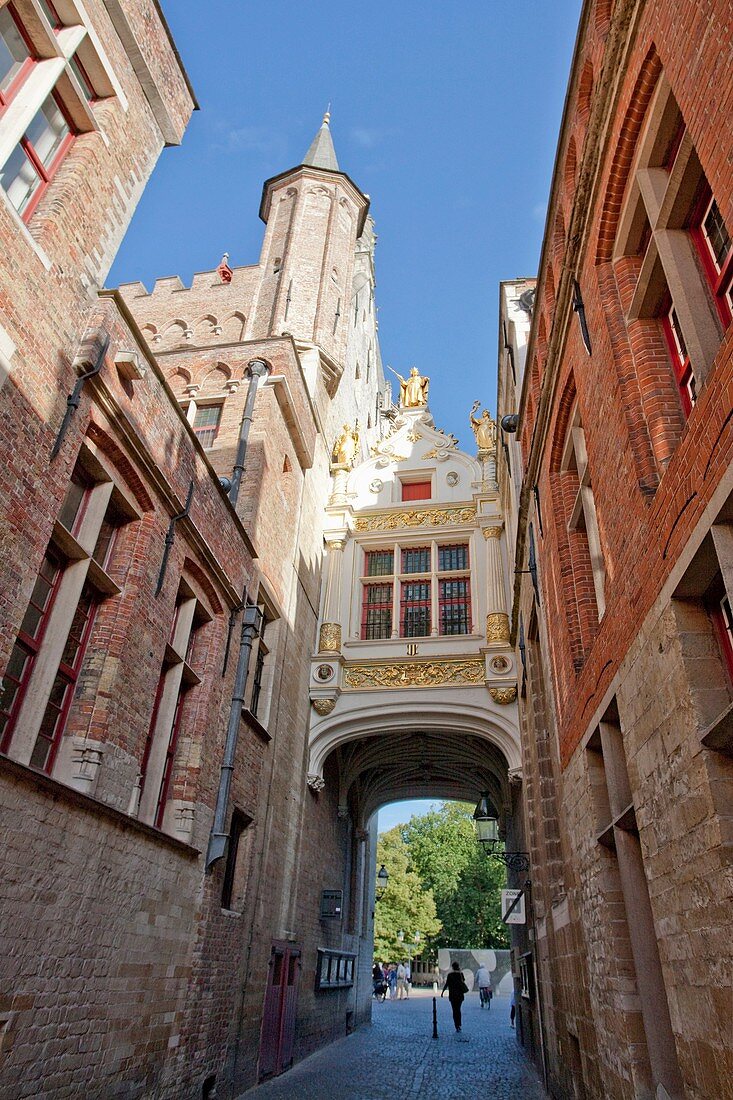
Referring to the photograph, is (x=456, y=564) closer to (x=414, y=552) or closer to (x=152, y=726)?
(x=414, y=552)

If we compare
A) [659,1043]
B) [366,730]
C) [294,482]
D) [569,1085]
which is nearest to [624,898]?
[659,1043]

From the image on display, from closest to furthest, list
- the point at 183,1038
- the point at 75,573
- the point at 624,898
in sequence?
the point at 624,898 < the point at 75,573 < the point at 183,1038

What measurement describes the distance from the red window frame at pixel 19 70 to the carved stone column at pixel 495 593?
38.1 feet

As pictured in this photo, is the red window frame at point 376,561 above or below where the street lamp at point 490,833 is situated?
above

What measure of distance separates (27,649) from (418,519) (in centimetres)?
1205

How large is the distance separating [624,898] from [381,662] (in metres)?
9.24

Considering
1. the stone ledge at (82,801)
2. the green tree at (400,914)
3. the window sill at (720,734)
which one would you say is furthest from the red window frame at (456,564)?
the green tree at (400,914)

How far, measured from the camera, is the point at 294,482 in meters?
15.2

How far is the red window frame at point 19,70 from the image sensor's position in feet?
20.8

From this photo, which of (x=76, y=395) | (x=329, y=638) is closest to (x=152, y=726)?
(x=76, y=395)

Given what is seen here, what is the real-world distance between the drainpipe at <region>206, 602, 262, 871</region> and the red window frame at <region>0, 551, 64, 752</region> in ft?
13.3

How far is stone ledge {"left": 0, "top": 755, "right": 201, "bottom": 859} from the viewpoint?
5.21m

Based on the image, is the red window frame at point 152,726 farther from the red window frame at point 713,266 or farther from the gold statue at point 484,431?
the gold statue at point 484,431

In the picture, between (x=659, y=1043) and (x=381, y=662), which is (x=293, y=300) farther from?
(x=659, y=1043)
